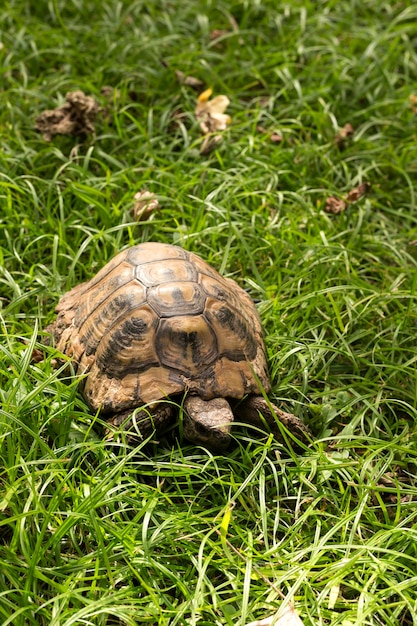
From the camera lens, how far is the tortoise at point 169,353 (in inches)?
114

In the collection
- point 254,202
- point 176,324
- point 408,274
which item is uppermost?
point 176,324

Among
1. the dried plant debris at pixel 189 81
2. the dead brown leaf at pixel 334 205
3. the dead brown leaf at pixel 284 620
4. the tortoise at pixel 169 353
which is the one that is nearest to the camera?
the dead brown leaf at pixel 284 620

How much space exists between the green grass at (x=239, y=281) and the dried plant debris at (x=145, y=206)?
0.08 metres

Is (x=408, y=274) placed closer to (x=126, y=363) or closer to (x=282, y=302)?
(x=282, y=302)

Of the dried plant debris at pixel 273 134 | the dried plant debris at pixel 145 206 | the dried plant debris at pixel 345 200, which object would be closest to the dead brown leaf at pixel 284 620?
the dried plant debris at pixel 145 206

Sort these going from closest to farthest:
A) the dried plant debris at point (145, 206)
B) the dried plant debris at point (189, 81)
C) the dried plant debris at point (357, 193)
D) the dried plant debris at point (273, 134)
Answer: the dried plant debris at point (145, 206) < the dried plant debris at point (357, 193) < the dried plant debris at point (273, 134) < the dried plant debris at point (189, 81)

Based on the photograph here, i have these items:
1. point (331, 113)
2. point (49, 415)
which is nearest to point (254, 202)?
point (331, 113)

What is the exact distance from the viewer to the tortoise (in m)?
2.89

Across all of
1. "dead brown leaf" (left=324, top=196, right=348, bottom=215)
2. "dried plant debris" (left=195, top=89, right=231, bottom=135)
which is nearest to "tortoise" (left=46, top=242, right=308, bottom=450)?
"dead brown leaf" (left=324, top=196, right=348, bottom=215)

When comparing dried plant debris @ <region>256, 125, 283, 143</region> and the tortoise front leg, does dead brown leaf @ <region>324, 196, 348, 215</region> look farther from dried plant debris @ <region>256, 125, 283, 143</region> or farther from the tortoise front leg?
the tortoise front leg

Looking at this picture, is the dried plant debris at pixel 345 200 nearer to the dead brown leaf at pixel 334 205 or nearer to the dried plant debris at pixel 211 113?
the dead brown leaf at pixel 334 205

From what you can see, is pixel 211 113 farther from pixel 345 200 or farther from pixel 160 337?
pixel 160 337

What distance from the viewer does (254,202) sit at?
4215mm

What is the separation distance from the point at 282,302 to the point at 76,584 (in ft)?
5.90
